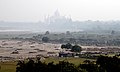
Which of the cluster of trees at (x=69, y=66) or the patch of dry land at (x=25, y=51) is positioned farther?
the patch of dry land at (x=25, y=51)

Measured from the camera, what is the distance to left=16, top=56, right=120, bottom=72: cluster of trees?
19.5 metres

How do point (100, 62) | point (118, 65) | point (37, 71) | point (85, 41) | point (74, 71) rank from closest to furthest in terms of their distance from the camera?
point (74, 71) → point (37, 71) → point (118, 65) → point (100, 62) → point (85, 41)

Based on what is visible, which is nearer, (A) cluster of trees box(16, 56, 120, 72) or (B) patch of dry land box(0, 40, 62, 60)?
(A) cluster of trees box(16, 56, 120, 72)

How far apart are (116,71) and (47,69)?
4.91 metres

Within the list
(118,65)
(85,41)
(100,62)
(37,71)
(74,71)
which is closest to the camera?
(74,71)

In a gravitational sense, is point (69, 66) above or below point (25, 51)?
above

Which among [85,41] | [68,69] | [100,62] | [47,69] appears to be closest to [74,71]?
[68,69]

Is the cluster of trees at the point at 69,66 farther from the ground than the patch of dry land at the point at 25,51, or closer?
farther from the ground

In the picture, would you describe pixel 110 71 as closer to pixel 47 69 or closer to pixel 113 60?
pixel 113 60

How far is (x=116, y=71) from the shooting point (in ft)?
72.1

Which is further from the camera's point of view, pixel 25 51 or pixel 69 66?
pixel 25 51

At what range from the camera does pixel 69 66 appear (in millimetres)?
19484

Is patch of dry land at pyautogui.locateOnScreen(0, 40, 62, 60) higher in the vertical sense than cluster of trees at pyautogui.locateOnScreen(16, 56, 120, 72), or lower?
lower

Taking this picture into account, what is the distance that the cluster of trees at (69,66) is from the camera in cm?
1953
